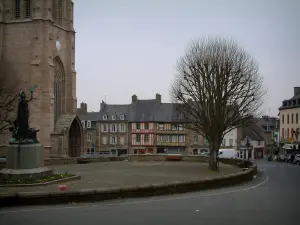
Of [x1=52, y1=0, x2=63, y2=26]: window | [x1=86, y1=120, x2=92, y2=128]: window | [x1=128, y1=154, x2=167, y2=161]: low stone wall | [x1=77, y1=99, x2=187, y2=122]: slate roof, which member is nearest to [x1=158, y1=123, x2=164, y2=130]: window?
[x1=77, y1=99, x2=187, y2=122]: slate roof

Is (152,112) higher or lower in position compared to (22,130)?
higher

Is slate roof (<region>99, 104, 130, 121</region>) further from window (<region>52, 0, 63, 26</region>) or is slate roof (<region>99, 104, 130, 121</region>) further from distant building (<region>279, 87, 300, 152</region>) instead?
distant building (<region>279, 87, 300, 152</region>)

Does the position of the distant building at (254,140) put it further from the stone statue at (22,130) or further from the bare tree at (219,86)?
the stone statue at (22,130)

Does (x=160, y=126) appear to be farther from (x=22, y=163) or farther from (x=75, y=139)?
(x=22, y=163)

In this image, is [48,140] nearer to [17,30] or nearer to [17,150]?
[17,30]

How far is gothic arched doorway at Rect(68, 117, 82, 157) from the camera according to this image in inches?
1716

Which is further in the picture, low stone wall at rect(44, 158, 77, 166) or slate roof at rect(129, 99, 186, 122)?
slate roof at rect(129, 99, 186, 122)

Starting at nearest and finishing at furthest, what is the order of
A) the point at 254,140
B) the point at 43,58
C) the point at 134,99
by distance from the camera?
1. the point at 43,58
2. the point at 134,99
3. the point at 254,140

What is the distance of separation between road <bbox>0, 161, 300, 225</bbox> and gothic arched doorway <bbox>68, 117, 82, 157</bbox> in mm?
30404

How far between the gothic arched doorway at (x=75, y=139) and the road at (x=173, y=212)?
30.4 m

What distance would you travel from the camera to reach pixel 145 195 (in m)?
14.3

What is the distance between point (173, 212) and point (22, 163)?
8669mm

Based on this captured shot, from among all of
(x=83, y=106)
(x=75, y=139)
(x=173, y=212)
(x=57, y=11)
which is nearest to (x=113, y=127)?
(x=83, y=106)

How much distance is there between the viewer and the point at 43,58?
39.7 m
